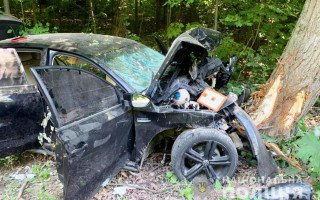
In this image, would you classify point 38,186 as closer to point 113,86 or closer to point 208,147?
point 113,86

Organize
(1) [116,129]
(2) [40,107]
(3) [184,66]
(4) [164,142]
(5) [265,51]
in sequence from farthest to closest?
(5) [265,51] → (4) [164,142] → (3) [184,66] → (2) [40,107] → (1) [116,129]

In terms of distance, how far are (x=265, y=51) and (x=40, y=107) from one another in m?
4.60

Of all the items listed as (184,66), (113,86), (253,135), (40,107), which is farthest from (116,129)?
(253,135)

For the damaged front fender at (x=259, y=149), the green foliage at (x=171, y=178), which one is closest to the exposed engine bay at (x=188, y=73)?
the damaged front fender at (x=259, y=149)


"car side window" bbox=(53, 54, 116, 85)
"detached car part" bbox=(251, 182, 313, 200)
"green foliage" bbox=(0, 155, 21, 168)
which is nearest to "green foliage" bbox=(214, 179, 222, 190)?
"detached car part" bbox=(251, 182, 313, 200)

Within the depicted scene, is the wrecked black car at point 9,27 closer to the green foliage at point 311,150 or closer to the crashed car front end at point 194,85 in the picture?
the crashed car front end at point 194,85

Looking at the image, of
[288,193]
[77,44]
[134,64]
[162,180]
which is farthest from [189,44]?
[288,193]

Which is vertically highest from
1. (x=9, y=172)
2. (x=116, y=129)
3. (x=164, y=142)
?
(x=116, y=129)

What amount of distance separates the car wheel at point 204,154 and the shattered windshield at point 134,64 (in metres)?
0.81

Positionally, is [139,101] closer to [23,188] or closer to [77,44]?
[77,44]

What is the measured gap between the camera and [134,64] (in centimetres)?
355

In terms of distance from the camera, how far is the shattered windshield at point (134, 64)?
322cm

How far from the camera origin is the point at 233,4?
A: 591cm

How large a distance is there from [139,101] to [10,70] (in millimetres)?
1512
